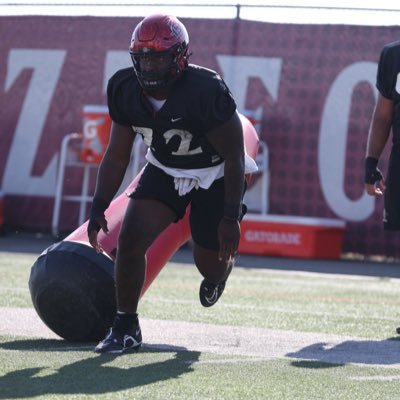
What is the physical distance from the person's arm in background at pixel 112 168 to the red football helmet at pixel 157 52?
406mm

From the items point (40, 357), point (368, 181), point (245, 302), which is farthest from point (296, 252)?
point (40, 357)

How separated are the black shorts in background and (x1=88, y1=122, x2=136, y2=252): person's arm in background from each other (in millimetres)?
125

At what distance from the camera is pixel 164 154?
614cm

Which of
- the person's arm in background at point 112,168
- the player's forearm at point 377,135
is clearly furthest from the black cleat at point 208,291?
the player's forearm at point 377,135

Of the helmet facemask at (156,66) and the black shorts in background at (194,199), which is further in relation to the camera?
the black shorts in background at (194,199)

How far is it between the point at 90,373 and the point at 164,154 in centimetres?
138

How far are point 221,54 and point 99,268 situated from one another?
8699 mm

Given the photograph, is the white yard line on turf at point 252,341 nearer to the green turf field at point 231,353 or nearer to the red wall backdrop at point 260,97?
the green turf field at point 231,353

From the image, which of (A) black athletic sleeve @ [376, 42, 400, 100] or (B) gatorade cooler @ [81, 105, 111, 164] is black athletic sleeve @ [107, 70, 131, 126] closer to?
(A) black athletic sleeve @ [376, 42, 400, 100]

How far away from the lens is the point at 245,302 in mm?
8922

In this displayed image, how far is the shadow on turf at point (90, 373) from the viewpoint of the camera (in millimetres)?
4781

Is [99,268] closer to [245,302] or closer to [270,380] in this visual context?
[270,380]

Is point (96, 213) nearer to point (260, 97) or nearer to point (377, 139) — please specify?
point (377, 139)

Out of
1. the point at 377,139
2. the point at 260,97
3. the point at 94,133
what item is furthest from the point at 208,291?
the point at 94,133
